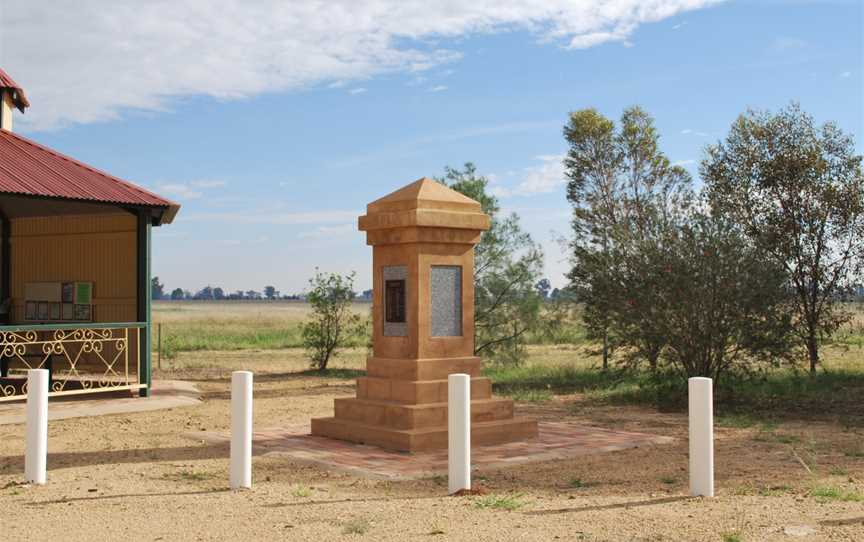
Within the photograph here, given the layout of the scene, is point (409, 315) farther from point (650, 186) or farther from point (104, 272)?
point (650, 186)

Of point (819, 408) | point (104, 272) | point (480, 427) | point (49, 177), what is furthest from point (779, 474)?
point (104, 272)

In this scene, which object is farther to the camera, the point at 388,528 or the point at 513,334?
the point at 513,334

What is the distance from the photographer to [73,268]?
17109mm

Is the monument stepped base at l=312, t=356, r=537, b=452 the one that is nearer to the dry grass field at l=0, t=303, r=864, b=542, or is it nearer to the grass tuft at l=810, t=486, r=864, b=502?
the dry grass field at l=0, t=303, r=864, b=542

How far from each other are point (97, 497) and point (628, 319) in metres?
9.62

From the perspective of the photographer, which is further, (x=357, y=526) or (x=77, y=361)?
(x=77, y=361)

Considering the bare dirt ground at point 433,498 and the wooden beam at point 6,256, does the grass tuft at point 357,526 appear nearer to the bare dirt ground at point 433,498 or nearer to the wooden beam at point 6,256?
the bare dirt ground at point 433,498

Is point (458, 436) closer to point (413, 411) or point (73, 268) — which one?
point (413, 411)

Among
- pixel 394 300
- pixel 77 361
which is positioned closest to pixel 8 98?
pixel 77 361

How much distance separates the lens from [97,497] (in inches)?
289

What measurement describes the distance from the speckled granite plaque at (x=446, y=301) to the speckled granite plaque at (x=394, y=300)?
0.34 metres

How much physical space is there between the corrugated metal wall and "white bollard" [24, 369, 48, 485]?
8.76 metres

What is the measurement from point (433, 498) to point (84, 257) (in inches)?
468

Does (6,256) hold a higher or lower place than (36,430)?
higher
